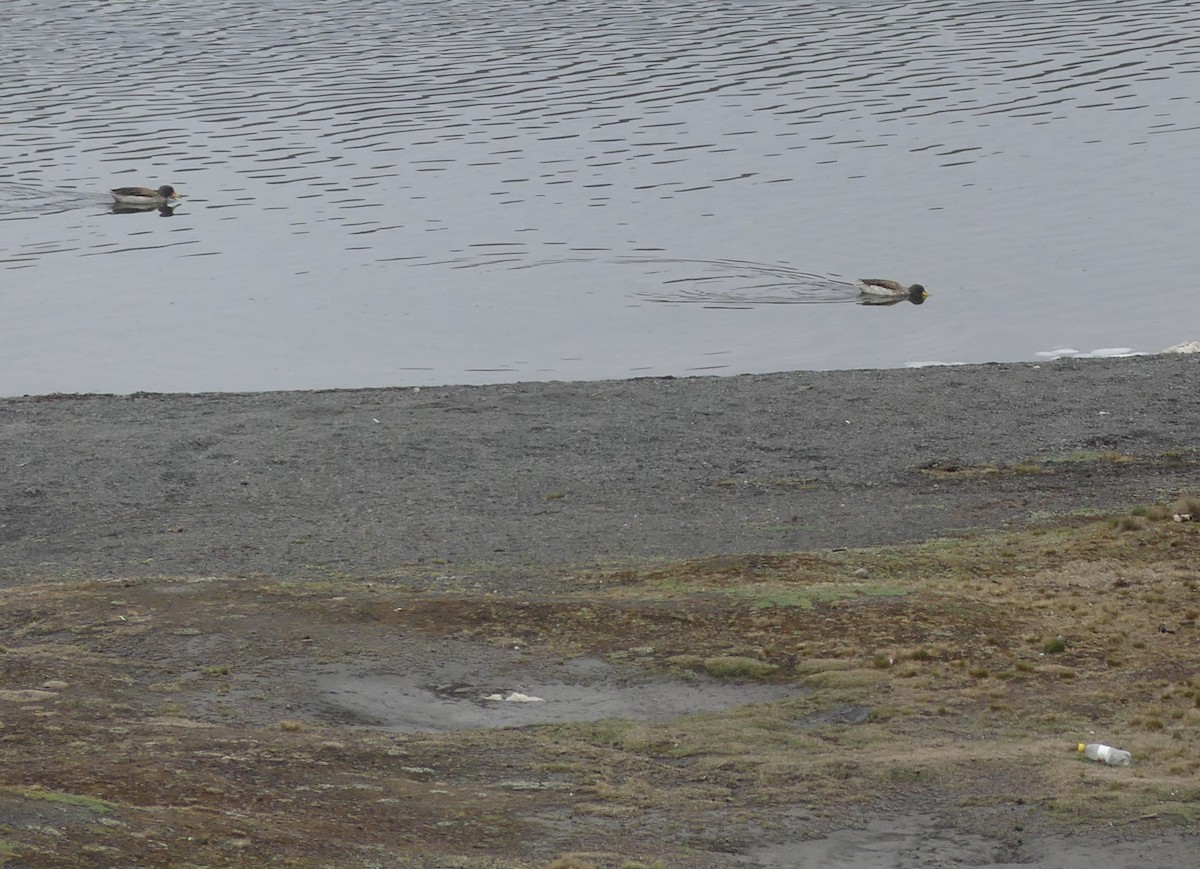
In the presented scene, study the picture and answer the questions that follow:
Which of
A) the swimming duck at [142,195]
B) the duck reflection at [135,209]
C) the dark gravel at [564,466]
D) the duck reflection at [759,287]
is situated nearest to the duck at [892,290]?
the duck reflection at [759,287]

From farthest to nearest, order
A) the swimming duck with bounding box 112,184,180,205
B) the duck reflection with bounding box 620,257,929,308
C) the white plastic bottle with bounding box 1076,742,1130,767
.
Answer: the swimming duck with bounding box 112,184,180,205, the duck reflection with bounding box 620,257,929,308, the white plastic bottle with bounding box 1076,742,1130,767

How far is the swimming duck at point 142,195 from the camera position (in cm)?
2650

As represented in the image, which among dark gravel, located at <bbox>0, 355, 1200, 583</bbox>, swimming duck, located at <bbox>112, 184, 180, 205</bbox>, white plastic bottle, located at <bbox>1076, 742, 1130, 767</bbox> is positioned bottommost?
swimming duck, located at <bbox>112, 184, 180, 205</bbox>

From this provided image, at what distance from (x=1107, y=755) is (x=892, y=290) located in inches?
564

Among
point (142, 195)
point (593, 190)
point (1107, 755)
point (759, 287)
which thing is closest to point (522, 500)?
point (1107, 755)

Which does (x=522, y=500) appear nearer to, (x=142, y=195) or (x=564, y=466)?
(x=564, y=466)

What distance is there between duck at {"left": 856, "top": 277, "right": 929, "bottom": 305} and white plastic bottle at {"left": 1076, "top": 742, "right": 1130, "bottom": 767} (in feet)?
46.8

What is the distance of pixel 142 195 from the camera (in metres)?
26.5

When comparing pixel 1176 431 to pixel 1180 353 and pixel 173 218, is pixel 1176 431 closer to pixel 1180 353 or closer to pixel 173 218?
pixel 1180 353

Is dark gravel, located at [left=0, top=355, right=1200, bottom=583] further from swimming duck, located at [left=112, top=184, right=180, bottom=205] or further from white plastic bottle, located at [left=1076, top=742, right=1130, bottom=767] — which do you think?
swimming duck, located at [left=112, top=184, right=180, bottom=205]

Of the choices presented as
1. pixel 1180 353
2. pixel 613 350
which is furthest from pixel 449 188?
pixel 1180 353

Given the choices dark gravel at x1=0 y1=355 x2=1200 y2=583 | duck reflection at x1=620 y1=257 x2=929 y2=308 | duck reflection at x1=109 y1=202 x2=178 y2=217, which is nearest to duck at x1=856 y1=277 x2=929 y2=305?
duck reflection at x1=620 y1=257 x2=929 y2=308

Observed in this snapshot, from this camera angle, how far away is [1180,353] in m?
16.8

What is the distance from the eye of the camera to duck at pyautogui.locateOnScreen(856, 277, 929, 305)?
2039 centimetres
